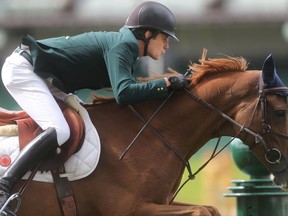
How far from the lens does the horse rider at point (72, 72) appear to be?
7.29 metres

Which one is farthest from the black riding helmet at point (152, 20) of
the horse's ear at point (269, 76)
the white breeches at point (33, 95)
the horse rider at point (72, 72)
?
the white breeches at point (33, 95)

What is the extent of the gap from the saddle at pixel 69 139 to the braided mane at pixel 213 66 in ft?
3.40

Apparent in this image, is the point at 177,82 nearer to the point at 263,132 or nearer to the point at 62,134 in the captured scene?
the point at 263,132

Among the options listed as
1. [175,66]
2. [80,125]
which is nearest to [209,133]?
[80,125]

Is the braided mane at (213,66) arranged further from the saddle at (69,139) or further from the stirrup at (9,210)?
the stirrup at (9,210)

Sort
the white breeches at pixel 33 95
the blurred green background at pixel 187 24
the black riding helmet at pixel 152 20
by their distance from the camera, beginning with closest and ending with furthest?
the white breeches at pixel 33 95 → the black riding helmet at pixel 152 20 → the blurred green background at pixel 187 24

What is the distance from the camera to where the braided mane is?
7773 mm

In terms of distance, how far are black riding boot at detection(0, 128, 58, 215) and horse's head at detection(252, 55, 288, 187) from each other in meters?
1.68

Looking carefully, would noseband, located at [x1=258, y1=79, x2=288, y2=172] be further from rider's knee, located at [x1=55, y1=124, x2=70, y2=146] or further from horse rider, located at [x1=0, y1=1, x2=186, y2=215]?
rider's knee, located at [x1=55, y1=124, x2=70, y2=146]

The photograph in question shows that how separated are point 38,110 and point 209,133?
1.42 m

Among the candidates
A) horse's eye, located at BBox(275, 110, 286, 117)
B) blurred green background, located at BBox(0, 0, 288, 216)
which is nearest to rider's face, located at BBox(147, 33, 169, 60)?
horse's eye, located at BBox(275, 110, 286, 117)

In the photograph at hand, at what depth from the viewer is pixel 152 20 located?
7.66 meters

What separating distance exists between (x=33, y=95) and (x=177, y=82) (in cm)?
116

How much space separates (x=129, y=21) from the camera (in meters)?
7.77
